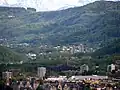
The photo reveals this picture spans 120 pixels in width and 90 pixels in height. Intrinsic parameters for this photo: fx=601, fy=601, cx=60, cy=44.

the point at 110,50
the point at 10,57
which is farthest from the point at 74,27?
the point at 110,50

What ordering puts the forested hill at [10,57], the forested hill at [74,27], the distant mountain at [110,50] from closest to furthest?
the distant mountain at [110,50]
the forested hill at [10,57]
the forested hill at [74,27]

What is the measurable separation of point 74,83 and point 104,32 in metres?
80.8

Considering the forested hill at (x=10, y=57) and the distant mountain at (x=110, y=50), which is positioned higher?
the distant mountain at (x=110, y=50)

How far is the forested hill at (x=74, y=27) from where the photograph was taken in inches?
5482

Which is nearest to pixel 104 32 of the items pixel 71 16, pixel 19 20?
pixel 71 16

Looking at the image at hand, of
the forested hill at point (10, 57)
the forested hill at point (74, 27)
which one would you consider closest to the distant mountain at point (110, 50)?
the forested hill at point (10, 57)

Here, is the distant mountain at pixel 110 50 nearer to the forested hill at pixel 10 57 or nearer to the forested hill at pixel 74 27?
the forested hill at pixel 10 57

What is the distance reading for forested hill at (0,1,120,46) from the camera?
13925cm

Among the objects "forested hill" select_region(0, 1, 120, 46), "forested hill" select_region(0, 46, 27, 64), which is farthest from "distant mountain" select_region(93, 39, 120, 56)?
"forested hill" select_region(0, 1, 120, 46)

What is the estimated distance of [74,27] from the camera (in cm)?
16338

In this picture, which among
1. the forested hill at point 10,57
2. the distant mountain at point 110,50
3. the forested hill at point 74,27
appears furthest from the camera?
the forested hill at point 74,27

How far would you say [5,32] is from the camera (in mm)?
179875

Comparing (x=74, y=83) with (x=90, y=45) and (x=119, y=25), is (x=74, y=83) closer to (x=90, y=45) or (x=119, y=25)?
(x=90, y=45)

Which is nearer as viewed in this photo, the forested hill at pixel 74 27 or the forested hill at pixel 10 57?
the forested hill at pixel 10 57
